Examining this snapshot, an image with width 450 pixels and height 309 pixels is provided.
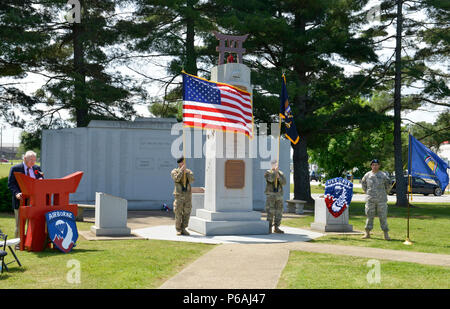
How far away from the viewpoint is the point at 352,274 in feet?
24.7

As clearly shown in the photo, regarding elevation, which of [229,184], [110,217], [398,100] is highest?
[398,100]

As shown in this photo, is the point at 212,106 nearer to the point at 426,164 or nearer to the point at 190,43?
the point at 426,164

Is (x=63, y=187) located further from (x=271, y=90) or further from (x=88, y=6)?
(x=88, y=6)

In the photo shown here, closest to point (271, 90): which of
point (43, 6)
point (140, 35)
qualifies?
point (140, 35)

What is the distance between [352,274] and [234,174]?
5.36m

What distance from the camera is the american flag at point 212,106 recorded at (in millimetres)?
11453

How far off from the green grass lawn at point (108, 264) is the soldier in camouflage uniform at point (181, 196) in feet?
4.40

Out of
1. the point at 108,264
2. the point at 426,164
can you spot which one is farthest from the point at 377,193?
the point at 108,264

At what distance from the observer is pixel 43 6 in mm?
22562

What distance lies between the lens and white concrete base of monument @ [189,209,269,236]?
39.3ft

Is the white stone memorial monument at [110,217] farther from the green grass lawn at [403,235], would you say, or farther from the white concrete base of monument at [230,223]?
the green grass lawn at [403,235]

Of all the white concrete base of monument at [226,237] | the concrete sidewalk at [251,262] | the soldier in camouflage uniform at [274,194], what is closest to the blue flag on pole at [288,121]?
the soldier in camouflage uniform at [274,194]

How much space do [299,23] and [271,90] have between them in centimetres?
493

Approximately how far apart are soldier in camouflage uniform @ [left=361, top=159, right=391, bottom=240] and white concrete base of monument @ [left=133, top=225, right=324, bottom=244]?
1521mm
